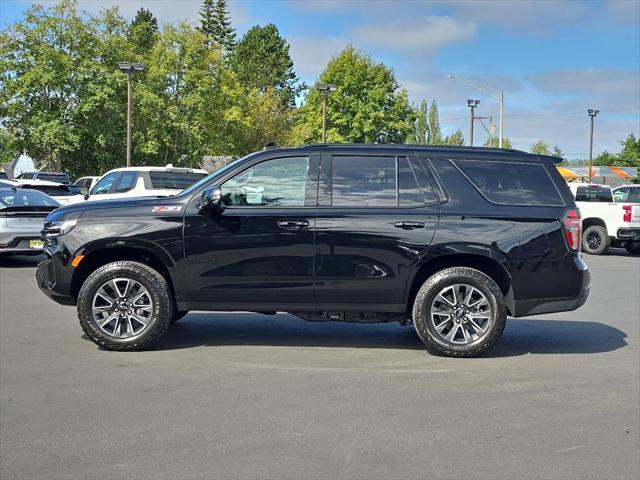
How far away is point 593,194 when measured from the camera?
21.4m

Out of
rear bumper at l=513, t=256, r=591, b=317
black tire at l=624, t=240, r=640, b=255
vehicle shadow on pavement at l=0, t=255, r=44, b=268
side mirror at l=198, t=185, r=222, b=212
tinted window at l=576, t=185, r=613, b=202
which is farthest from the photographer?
→ tinted window at l=576, t=185, r=613, b=202

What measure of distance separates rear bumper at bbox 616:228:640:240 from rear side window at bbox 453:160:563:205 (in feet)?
A: 46.1

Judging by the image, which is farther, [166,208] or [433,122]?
[433,122]

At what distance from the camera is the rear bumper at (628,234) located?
784 inches

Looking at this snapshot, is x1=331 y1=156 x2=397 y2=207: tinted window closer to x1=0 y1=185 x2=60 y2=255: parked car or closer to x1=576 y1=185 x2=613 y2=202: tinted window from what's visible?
x1=0 y1=185 x2=60 y2=255: parked car

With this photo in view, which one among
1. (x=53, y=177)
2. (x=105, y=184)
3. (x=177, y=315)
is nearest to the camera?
(x=177, y=315)

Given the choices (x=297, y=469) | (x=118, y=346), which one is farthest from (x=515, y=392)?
(x=118, y=346)

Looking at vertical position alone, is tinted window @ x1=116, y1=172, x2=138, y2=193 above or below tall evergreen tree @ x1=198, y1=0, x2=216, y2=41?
below

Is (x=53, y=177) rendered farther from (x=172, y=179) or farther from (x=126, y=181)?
(x=172, y=179)

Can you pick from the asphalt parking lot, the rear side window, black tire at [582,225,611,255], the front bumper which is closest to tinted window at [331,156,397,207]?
the rear side window

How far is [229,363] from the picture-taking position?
670 centimetres

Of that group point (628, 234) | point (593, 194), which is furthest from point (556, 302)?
point (593, 194)

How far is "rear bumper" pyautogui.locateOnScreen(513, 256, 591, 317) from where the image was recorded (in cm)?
704

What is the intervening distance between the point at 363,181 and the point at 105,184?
12372 mm
